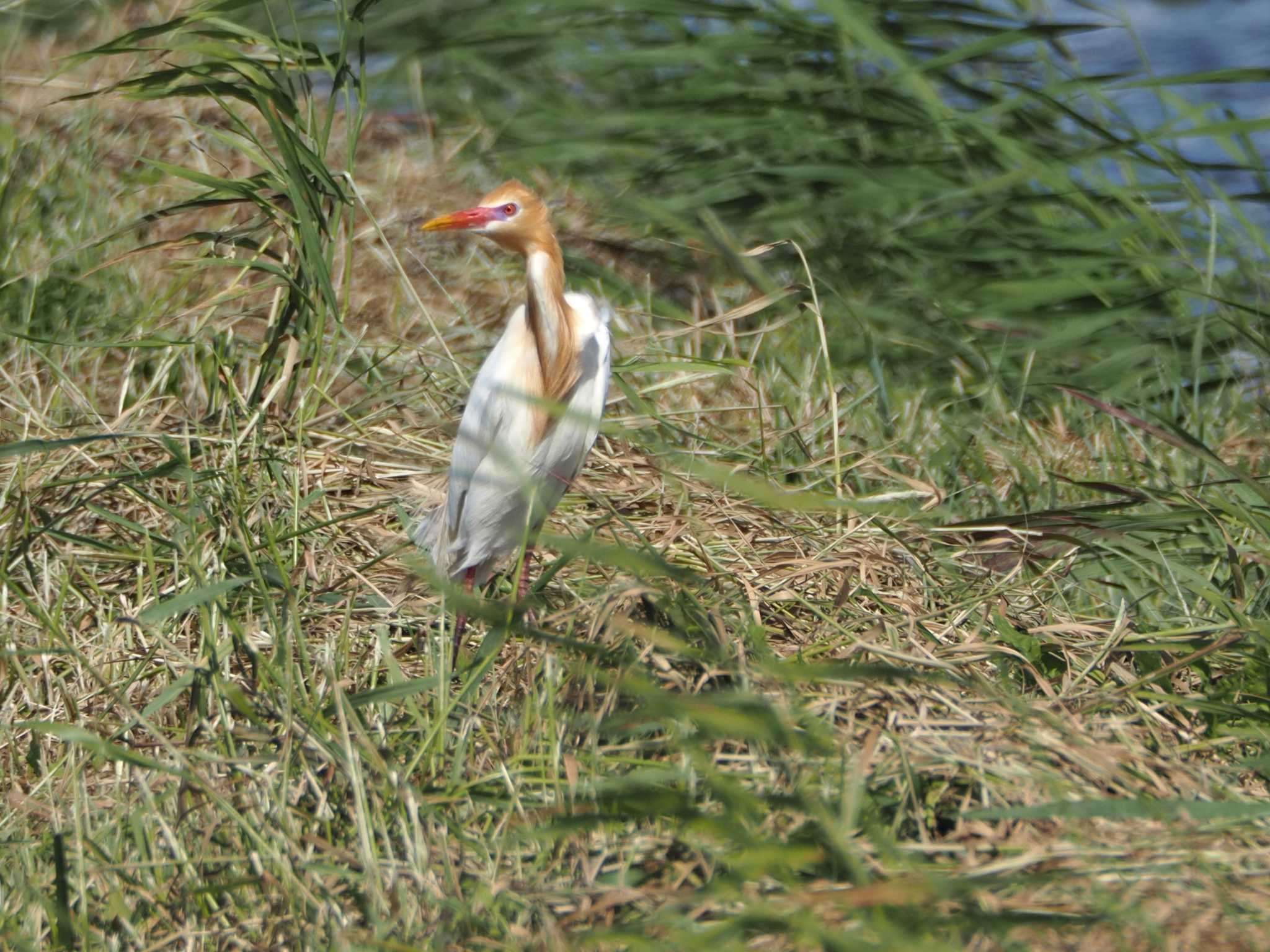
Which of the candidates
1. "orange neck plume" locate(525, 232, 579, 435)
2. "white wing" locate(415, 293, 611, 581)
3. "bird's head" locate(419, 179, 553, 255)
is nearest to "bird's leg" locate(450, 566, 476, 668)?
"white wing" locate(415, 293, 611, 581)

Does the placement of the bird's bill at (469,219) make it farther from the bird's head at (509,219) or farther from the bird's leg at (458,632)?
the bird's leg at (458,632)

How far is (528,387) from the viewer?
2268mm

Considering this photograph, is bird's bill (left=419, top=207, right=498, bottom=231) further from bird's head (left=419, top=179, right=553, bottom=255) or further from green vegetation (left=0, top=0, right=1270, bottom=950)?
green vegetation (left=0, top=0, right=1270, bottom=950)

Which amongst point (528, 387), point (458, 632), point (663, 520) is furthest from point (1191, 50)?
point (458, 632)

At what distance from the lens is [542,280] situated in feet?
7.31

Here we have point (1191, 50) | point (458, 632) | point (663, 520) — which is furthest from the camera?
point (1191, 50)

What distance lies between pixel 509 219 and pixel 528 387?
29 cm

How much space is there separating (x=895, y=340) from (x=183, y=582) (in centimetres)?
185

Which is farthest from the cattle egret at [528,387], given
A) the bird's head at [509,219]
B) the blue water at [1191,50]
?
the blue water at [1191,50]

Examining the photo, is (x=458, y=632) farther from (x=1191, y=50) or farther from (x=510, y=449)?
(x=1191, y=50)

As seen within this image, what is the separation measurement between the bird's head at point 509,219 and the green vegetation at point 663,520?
27 centimetres

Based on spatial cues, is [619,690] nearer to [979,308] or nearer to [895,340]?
[895,340]

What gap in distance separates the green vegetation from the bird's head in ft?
0.89

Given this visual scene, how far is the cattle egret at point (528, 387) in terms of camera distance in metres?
2.23
